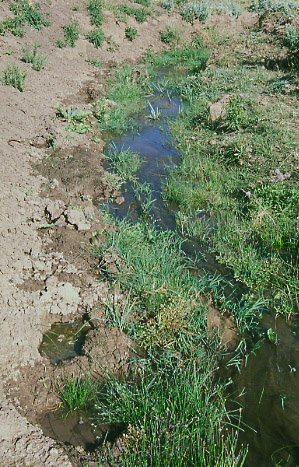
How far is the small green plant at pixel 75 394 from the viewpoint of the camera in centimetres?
341

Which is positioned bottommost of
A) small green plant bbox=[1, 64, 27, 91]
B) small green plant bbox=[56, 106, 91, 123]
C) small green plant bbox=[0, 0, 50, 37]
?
small green plant bbox=[56, 106, 91, 123]

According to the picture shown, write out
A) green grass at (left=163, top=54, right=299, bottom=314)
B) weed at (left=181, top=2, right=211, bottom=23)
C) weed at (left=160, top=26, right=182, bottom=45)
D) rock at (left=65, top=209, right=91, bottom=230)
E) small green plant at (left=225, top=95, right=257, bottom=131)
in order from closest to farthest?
green grass at (left=163, top=54, right=299, bottom=314)
rock at (left=65, top=209, right=91, bottom=230)
small green plant at (left=225, top=95, right=257, bottom=131)
weed at (left=160, top=26, right=182, bottom=45)
weed at (left=181, top=2, right=211, bottom=23)

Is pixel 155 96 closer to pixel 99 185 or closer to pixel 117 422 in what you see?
pixel 99 185

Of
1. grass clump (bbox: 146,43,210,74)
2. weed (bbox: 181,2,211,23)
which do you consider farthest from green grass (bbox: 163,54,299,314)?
weed (bbox: 181,2,211,23)

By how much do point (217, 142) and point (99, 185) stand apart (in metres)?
2.61

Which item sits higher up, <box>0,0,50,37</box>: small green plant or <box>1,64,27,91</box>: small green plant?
<box>0,0,50,37</box>: small green plant

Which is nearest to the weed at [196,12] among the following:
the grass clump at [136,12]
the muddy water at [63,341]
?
the grass clump at [136,12]

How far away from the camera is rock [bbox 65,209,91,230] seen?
539cm

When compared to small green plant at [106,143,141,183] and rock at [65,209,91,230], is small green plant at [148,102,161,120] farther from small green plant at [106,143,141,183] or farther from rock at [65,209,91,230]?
rock at [65,209,91,230]

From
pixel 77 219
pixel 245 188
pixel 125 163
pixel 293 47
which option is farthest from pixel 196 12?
pixel 77 219

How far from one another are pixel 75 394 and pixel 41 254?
1950 mm

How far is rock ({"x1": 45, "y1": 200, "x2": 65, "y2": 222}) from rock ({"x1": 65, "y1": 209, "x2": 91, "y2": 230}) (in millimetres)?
156

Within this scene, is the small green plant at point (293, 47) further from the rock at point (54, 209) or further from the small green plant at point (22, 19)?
the rock at point (54, 209)

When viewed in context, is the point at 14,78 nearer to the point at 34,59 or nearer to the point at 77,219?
the point at 34,59
